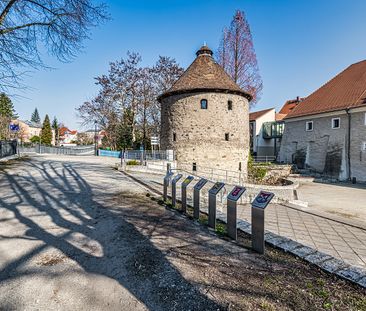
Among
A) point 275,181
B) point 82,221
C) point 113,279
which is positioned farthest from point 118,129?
point 113,279

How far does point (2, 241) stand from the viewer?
13.8 feet

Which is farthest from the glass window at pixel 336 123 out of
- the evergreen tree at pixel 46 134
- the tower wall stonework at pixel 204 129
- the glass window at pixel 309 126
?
the evergreen tree at pixel 46 134

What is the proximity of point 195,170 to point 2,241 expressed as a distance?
16611 mm

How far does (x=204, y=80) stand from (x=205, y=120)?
3378 millimetres

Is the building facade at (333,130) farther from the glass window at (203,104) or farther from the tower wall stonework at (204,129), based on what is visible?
the glass window at (203,104)

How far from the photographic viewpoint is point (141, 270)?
3336 millimetres

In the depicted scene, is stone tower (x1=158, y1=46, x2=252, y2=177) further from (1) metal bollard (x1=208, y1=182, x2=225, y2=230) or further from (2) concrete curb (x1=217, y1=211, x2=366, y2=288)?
(2) concrete curb (x1=217, y1=211, x2=366, y2=288)

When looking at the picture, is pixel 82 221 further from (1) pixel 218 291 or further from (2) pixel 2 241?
(1) pixel 218 291

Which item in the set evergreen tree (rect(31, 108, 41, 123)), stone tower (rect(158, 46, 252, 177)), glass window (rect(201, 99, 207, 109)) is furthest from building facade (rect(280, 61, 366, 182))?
evergreen tree (rect(31, 108, 41, 123))

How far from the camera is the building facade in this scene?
74.5 feet

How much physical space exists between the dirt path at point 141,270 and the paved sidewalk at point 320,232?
190 cm

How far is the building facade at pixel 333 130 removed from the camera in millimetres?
22703

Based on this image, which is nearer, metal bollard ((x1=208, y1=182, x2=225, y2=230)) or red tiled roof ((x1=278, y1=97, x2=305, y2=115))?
metal bollard ((x1=208, y1=182, x2=225, y2=230))

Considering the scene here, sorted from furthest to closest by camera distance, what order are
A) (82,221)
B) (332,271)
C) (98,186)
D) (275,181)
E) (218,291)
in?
1. (275,181)
2. (98,186)
3. (82,221)
4. (332,271)
5. (218,291)
